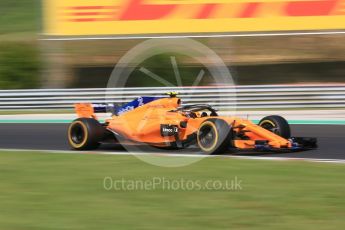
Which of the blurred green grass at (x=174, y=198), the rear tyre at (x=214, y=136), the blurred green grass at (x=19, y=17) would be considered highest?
the blurred green grass at (x=19, y=17)

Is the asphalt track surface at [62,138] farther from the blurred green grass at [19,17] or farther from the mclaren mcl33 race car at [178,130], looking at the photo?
the blurred green grass at [19,17]

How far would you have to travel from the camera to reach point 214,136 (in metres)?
8.95

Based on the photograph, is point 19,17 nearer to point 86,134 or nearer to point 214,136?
point 86,134

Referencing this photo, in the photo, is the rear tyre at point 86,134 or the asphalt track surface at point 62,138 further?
the rear tyre at point 86,134

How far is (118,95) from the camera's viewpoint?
1780 centimetres

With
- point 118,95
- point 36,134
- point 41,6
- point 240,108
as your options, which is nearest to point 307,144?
point 36,134

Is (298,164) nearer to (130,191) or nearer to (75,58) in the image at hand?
(130,191)

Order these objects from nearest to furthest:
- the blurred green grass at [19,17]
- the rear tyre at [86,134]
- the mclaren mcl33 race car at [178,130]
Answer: the mclaren mcl33 race car at [178,130]
the rear tyre at [86,134]
the blurred green grass at [19,17]

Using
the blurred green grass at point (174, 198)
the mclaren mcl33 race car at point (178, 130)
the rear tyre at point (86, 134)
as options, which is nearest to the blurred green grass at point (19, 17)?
the rear tyre at point (86, 134)

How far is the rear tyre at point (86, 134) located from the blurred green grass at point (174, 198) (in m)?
1.52

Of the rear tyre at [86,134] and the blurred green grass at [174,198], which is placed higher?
the rear tyre at [86,134]

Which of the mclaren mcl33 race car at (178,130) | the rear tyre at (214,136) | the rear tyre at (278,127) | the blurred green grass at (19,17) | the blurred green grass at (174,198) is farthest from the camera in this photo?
the blurred green grass at (19,17)

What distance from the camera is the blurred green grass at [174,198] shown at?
215 inches

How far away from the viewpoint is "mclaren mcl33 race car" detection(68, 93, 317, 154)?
29.8 feet
